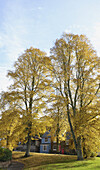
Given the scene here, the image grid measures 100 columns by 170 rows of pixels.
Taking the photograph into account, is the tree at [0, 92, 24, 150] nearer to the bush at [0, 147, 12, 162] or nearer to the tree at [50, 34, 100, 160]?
the bush at [0, 147, 12, 162]

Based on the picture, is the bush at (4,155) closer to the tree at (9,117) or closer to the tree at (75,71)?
the tree at (9,117)

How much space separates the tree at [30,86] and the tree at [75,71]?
1.98 m

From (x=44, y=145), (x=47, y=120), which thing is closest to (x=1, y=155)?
(x=47, y=120)

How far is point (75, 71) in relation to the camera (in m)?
18.8

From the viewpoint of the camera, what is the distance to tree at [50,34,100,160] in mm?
16906

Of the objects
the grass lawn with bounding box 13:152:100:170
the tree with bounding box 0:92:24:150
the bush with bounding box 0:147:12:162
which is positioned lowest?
the grass lawn with bounding box 13:152:100:170

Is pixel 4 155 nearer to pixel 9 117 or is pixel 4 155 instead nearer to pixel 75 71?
pixel 9 117

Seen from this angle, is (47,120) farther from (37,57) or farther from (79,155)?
(37,57)

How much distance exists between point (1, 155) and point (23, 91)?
858 centimetres

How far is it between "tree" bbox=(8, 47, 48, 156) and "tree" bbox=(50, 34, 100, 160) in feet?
6.49

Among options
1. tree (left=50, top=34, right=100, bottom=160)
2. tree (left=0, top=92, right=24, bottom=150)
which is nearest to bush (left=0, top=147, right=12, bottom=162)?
tree (left=0, top=92, right=24, bottom=150)

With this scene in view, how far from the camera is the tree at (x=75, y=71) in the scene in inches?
666

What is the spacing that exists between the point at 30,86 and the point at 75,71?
26.3ft

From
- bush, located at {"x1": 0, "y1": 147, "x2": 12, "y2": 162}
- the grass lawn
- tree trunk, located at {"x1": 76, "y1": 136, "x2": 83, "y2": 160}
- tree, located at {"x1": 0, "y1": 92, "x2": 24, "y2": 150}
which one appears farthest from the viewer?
tree, located at {"x1": 0, "y1": 92, "x2": 24, "y2": 150}
